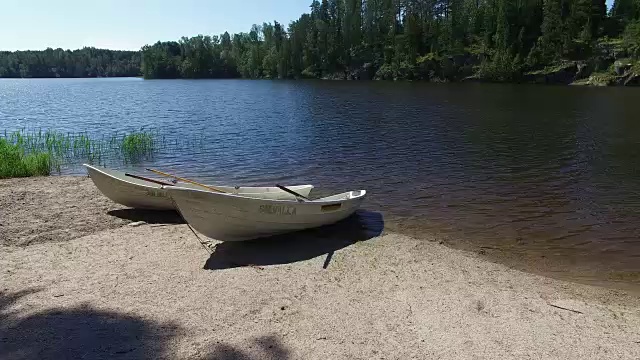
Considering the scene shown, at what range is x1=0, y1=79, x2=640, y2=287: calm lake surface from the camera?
12.2m

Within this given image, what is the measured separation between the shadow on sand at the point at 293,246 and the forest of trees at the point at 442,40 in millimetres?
98319

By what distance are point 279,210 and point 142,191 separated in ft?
14.9

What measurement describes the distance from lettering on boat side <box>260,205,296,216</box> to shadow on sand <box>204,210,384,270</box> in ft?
2.91

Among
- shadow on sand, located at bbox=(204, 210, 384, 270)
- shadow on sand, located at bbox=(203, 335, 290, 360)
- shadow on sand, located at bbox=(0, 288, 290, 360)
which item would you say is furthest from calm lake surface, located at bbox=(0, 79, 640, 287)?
shadow on sand, located at bbox=(0, 288, 290, 360)

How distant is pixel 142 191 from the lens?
12.7 meters

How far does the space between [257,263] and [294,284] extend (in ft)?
5.30

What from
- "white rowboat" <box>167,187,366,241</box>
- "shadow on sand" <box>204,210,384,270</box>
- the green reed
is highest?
the green reed

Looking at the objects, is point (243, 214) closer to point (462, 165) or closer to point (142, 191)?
point (142, 191)

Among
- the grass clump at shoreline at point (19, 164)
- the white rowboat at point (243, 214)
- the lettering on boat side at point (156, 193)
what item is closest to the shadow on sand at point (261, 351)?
the white rowboat at point (243, 214)

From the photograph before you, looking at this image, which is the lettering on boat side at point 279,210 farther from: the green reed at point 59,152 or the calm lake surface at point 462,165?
the green reed at point 59,152

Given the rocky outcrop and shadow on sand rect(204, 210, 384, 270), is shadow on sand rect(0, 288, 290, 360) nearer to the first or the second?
shadow on sand rect(204, 210, 384, 270)

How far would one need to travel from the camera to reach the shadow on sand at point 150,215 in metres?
12.8

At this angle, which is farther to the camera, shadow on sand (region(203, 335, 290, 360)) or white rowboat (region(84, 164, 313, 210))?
white rowboat (region(84, 164, 313, 210))

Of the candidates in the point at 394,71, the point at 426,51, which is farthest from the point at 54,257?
the point at 426,51
